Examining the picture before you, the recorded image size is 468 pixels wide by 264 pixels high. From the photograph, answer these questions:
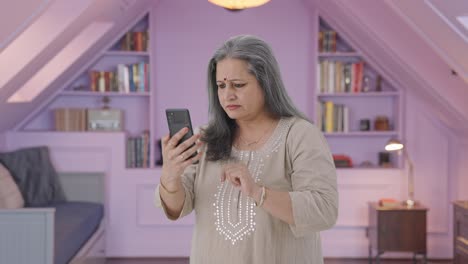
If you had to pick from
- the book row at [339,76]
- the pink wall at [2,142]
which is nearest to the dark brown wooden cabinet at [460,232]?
the book row at [339,76]

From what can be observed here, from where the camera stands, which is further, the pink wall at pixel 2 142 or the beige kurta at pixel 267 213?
the pink wall at pixel 2 142

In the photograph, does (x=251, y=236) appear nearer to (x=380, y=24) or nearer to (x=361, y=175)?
(x=380, y=24)

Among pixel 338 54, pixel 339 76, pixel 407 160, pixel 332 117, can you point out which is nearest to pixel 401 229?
pixel 407 160

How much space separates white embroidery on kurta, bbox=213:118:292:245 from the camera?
56.1 inches

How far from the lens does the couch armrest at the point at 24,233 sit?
10.2ft

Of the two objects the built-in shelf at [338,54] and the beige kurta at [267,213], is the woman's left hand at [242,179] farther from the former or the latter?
the built-in shelf at [338,54]

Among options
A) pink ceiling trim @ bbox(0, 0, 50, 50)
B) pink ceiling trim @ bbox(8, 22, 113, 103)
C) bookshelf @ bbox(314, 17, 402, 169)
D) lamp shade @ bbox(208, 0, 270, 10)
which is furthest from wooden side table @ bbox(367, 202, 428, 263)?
pink ceiling trim @ bbox(0, 0, 50, 50)

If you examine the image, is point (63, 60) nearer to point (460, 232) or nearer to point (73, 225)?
point (73, 225)

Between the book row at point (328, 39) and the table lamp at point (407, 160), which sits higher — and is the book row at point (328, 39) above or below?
above

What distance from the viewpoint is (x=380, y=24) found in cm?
404

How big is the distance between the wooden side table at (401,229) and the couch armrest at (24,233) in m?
2.45

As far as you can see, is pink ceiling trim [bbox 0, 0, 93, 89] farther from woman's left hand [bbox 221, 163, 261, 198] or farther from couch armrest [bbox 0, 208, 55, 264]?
woman's left hand [bbox 221, 163, 261, 198]

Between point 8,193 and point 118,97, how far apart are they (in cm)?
155

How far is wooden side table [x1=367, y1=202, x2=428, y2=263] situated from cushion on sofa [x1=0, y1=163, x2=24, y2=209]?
2651 millimetres
